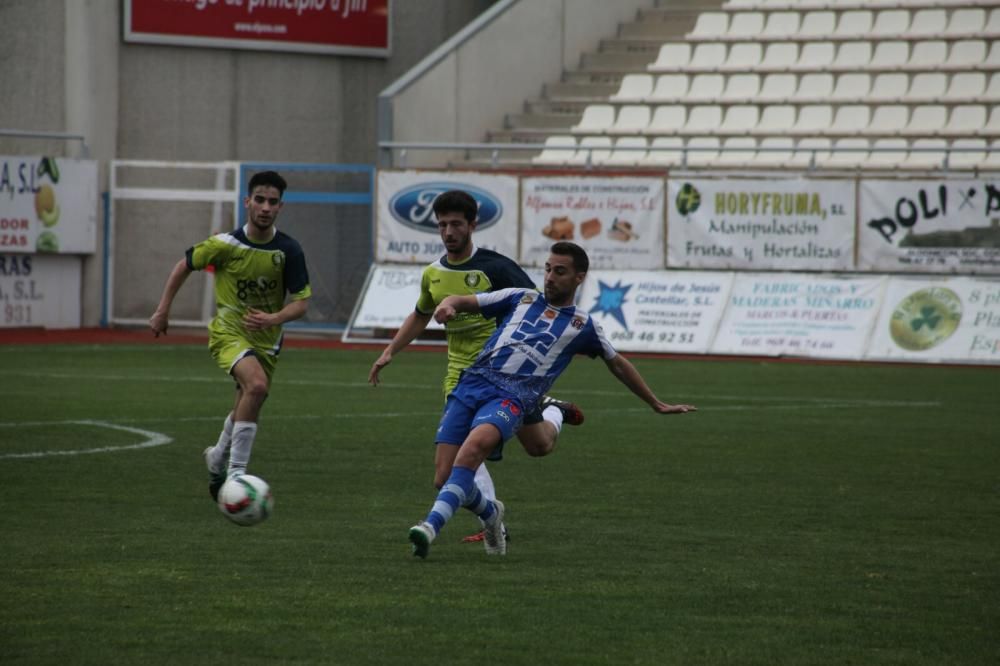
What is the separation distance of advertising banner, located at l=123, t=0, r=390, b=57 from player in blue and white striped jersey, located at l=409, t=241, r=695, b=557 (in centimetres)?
2175

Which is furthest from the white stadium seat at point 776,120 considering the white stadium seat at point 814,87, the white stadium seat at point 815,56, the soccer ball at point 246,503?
the soccer ball at point 246,503

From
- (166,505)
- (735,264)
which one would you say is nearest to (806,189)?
(735,264)

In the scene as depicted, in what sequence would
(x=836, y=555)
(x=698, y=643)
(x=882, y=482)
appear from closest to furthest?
1. (x=698, y=643)
2. (x=836, y=555)
3. (x=882, y=482)

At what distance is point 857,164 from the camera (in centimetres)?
2584

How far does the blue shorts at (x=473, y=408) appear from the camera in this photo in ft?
26.9

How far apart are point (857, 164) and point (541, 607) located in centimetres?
2001

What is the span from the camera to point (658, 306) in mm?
23844

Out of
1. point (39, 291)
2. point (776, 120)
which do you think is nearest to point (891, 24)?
point (776, 120)

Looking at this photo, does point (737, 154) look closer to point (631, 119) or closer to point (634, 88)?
point (631, 119)

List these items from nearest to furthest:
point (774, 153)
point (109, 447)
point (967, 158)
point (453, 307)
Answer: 1. point (453, 307)
2. point (109, 447)
3. point (967, 158)
4. point (774, 153)

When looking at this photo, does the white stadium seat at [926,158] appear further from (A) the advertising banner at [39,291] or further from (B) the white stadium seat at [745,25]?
(A) the advertising banner at [39,291]

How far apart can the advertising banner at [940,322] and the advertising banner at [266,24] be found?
12.5m

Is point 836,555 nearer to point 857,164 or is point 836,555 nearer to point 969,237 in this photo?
point 969,237

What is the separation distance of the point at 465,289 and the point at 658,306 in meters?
14.8
